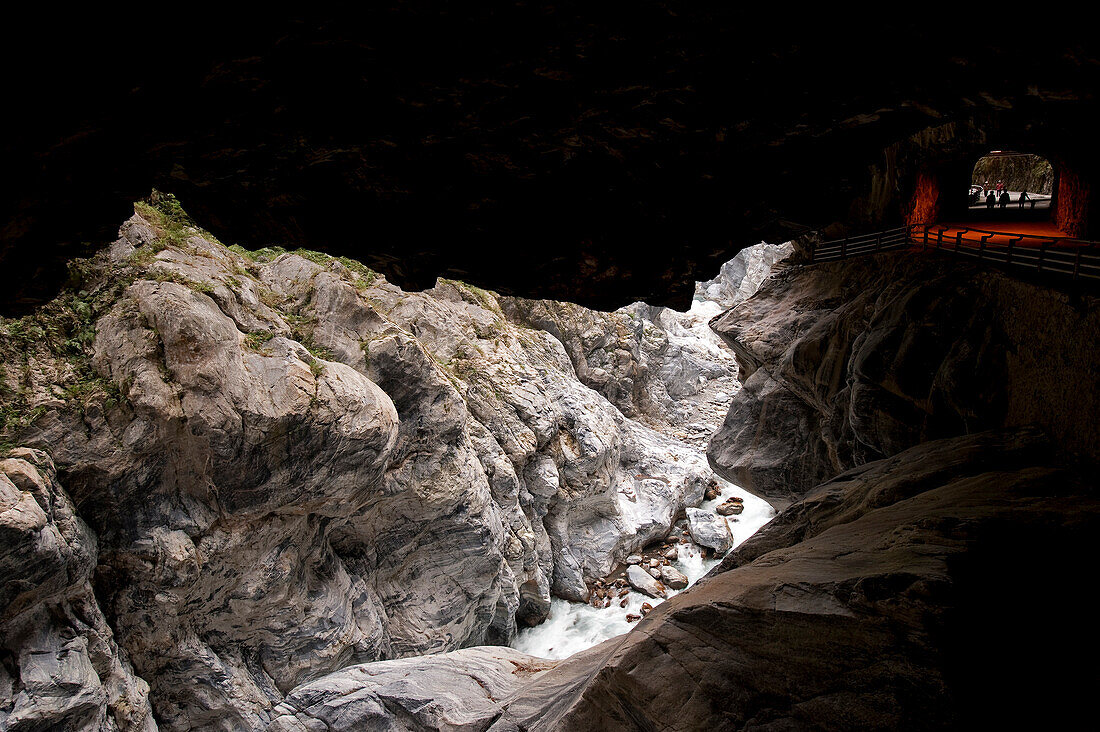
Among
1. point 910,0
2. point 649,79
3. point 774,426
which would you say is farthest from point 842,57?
point 774,426

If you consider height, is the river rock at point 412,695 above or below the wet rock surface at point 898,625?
below

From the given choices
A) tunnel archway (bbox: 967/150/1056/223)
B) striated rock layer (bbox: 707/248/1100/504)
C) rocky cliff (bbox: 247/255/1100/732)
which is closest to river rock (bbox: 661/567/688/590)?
striated rock layer (bbox: 707/248/1100/504)

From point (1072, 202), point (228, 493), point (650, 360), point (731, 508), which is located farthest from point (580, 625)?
point (650, 360)

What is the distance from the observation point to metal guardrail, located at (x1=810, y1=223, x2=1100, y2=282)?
9080mm

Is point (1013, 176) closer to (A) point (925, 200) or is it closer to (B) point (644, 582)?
(A) point (925, 200)

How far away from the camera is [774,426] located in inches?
753

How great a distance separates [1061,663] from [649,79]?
857 centimetres

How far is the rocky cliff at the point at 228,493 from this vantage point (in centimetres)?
1355

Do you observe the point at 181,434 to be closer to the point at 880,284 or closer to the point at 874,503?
the point at 874,503

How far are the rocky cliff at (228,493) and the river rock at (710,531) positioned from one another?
1048 centimetres

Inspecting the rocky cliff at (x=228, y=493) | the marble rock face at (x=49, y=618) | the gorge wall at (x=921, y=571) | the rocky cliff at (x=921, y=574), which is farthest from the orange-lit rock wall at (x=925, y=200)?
the marble rock face at (x=49, y=618)

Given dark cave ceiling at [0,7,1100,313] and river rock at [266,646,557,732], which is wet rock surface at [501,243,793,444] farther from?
river rock at [266,646,557,732]

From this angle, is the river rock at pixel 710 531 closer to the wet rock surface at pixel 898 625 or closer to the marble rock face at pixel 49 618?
the wet rock surface at pixel 898 625

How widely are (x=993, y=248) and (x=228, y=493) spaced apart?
20.8m
